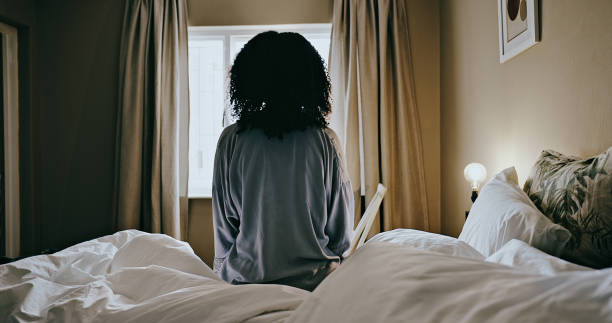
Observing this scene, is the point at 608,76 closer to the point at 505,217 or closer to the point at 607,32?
the point at 607,32

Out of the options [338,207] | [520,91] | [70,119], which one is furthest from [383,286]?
[70,119]

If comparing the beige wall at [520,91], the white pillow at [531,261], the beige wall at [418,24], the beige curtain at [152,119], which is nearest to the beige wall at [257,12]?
the beige wall at [418,24]

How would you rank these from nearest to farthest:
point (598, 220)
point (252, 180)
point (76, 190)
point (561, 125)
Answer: point (598, 220) → point (252, 180) → point (561, 125) → point (76, 190)

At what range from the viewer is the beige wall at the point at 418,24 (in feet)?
10.0

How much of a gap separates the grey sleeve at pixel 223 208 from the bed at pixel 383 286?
10 centimetres

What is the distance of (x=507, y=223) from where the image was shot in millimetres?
1093

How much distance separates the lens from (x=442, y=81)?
2998 millimetres

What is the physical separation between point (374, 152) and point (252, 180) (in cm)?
198

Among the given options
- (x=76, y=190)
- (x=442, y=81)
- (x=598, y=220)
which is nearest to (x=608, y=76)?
(x=598, y=220)

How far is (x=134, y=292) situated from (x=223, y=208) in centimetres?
35

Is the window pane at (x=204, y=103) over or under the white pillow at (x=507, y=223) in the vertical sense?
over

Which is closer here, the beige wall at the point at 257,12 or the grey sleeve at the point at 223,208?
the grey sleeve at the point at 223,208

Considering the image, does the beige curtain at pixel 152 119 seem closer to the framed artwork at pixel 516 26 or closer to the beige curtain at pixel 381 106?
the beige curtain at pixel 381 106

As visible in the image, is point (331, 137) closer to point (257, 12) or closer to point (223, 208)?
point (223, 208)
